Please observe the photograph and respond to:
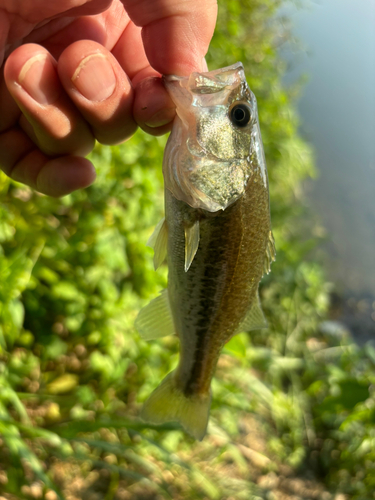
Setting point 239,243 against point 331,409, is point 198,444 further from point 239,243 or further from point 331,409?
point 239,243

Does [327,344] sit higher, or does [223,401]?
[223,401]

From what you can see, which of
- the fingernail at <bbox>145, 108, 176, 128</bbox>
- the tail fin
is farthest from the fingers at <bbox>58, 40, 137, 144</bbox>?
the tail fin

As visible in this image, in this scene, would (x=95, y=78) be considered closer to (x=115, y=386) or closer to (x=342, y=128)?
(x=115, y=386)

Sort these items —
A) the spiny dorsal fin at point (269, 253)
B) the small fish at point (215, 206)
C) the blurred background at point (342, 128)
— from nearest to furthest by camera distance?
the small fish at point (215, 206), the spiny dorsal fin at point (269, 253), the blurred background at point (342, 128)

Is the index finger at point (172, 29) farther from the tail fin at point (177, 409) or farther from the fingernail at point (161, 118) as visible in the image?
the tail fin at point (177, 409)

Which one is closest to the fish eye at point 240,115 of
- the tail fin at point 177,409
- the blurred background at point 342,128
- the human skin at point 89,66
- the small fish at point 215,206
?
the small fish at point 215,206

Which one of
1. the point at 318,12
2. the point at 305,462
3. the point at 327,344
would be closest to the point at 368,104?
the point at 318,12

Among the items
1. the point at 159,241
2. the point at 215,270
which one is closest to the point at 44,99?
the point at 159,241
